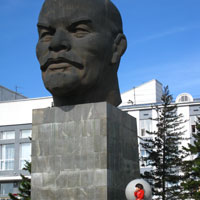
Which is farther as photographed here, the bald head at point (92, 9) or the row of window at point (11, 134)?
the row of window at point (11, 134)

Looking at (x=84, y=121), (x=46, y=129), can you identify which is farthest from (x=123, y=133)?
(x=46, y=129)

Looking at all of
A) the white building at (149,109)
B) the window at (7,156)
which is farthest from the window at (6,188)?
the white building at (149,109)

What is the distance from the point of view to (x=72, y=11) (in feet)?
43.6

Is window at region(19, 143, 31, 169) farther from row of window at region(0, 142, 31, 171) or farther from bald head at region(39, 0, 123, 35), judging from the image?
bald head at region(39, 0, 123, 35)

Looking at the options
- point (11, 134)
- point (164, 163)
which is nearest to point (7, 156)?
point (11, 134)

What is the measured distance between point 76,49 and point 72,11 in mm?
1124

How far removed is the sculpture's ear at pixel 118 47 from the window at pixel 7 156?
115ft

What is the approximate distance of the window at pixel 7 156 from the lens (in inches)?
1870

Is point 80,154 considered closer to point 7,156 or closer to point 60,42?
point 60,42

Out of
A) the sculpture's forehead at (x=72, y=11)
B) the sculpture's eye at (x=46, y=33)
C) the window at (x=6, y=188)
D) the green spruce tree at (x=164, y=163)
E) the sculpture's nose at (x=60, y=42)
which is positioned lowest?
the window at (x=6, y=188)

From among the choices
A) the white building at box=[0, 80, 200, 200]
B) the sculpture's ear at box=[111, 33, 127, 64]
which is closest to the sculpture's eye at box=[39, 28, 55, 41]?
the sculpture's ear at box=[111, 33, 127, 64]

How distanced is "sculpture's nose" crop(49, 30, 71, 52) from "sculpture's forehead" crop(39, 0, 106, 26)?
42cm

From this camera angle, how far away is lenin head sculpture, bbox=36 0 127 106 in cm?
1310

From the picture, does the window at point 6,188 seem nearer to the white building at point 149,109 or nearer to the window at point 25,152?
the window at point 25,152
